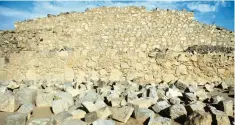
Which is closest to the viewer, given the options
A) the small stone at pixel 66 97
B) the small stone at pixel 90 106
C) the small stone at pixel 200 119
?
the small stone at pixel 200 119

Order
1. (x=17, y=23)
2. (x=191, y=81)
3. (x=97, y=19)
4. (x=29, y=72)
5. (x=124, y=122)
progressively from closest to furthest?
(x=124, y=122)
(x=191, y=81)
(x=29, y=72)
(x=97, y=19)
(x=17, y=23)

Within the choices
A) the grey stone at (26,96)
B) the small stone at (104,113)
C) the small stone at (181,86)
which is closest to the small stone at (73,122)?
the small stone at (104,113)

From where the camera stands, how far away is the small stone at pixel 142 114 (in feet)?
11.8

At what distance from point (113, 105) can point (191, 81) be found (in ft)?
9.04

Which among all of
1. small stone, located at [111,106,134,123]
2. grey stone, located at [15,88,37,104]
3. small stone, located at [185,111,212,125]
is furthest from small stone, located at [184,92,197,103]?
grey stone, located at [15,88,37,104]

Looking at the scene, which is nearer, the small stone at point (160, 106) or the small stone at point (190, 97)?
the small stone at point (160, 106)

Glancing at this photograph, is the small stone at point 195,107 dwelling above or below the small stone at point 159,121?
above

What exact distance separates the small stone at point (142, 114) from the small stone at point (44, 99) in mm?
1443

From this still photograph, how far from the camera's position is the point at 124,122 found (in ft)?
11.7

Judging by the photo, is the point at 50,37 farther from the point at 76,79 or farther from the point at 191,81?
the point at 191,81

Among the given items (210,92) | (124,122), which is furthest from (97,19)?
(124,122)

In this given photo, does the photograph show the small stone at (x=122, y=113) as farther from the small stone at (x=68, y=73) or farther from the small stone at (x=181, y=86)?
the small stone at (x=68, y=73)

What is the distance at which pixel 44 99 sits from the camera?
14.3ft

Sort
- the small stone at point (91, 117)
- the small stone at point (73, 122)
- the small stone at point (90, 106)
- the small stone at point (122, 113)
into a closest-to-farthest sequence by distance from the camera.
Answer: the small stone at point (73, 122)
the small stone at point (91, 117)
the small stone at point (122, 113)
the small stone at point (90, 106)
